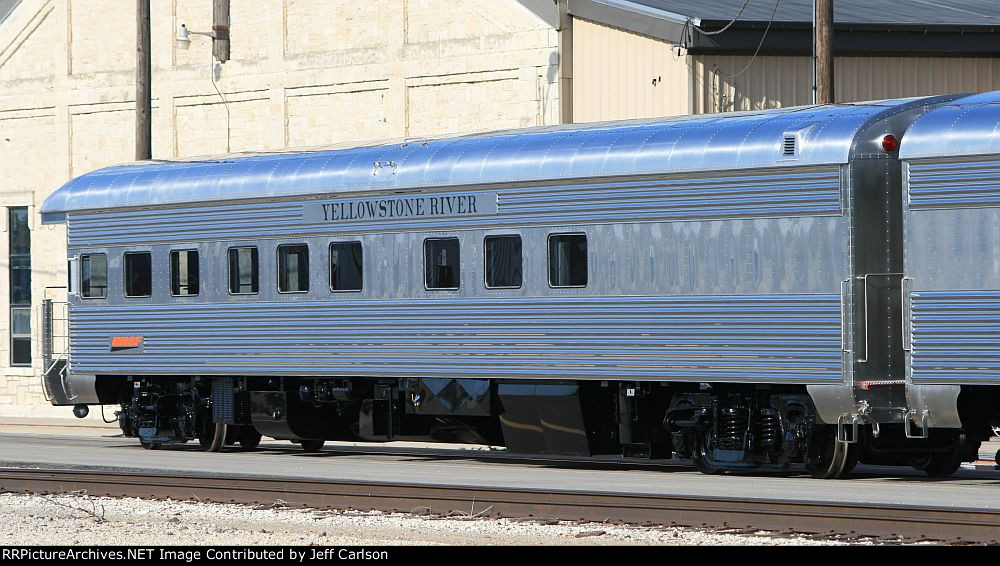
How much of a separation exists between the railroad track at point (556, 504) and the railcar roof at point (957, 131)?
403 centimetres

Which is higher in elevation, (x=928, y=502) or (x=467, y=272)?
(x=467, y=272)

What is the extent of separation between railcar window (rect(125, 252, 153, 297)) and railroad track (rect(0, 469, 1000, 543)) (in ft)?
16.9

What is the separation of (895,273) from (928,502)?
2.62m

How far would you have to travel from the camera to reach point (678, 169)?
17.9 m

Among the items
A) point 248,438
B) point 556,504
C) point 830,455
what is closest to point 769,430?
point 830,455

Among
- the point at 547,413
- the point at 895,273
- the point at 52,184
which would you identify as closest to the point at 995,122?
the point at 895,273

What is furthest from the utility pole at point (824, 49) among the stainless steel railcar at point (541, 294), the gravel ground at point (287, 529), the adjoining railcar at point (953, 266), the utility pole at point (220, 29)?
the utility pole at point (220, 29)

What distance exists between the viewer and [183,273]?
22.7 meters

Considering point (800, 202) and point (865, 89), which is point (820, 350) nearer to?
point (800, 202)

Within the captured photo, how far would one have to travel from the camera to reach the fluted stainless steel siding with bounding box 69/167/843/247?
17.1 meters

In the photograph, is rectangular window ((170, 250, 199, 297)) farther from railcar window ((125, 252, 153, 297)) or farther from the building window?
the building window

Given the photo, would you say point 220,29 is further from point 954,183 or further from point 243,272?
point 954,183

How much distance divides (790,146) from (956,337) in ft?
7.74

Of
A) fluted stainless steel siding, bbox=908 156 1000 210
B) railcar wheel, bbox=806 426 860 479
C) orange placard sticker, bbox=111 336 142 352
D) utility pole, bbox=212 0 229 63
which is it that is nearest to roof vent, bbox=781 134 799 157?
fluted stainless steel siding, bbox=908 156 1000 210
